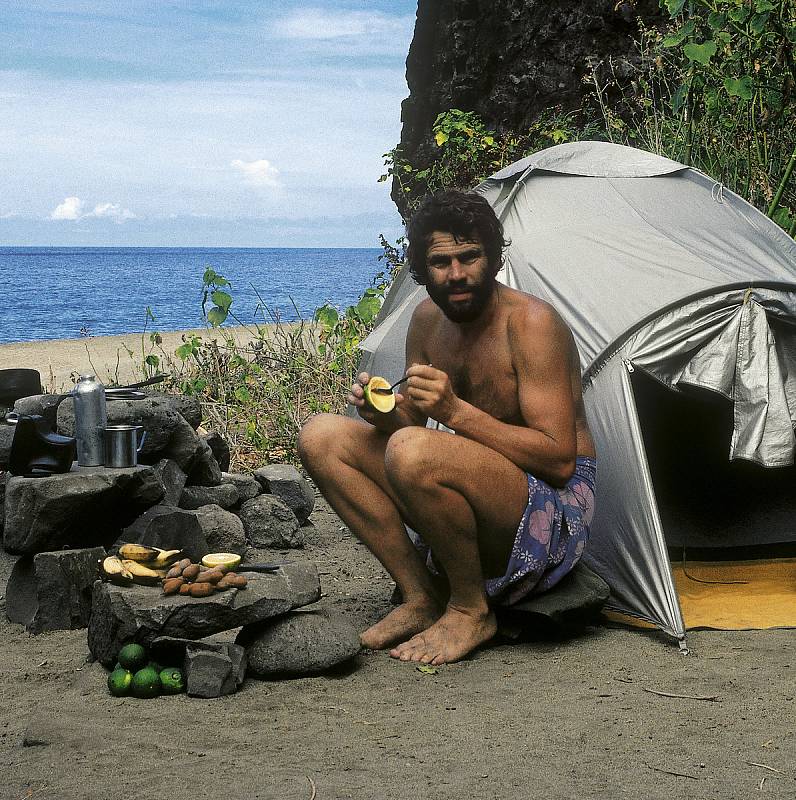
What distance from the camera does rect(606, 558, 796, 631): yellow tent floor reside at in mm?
4098

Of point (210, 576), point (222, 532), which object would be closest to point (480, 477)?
point (210, 576)

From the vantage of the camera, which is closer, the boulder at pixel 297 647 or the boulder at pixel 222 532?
the boulder at pixel 297 647

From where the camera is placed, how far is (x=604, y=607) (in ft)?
13.7

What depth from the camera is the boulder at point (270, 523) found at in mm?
5344

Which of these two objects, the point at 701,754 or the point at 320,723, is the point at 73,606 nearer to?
the point at 320,723

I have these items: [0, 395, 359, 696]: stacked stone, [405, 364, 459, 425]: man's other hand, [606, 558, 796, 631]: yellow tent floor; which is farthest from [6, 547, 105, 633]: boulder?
[606, 558, 796, 631]: yellow tent floor

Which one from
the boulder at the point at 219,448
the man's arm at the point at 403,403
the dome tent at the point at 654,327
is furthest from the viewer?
the boulder at the point at 219,448

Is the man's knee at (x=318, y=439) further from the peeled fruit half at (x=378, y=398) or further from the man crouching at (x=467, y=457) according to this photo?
the peeled fruit half at (x=378, y=398)

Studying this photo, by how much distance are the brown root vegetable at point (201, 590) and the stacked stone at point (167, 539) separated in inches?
0.9

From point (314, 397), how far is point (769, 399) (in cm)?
398

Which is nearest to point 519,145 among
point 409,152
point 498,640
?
point 409,152

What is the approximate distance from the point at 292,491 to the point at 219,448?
526mm

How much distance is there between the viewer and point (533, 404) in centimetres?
354

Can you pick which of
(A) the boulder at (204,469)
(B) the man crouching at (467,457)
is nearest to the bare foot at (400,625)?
(B) the man crouching at (467,457)
